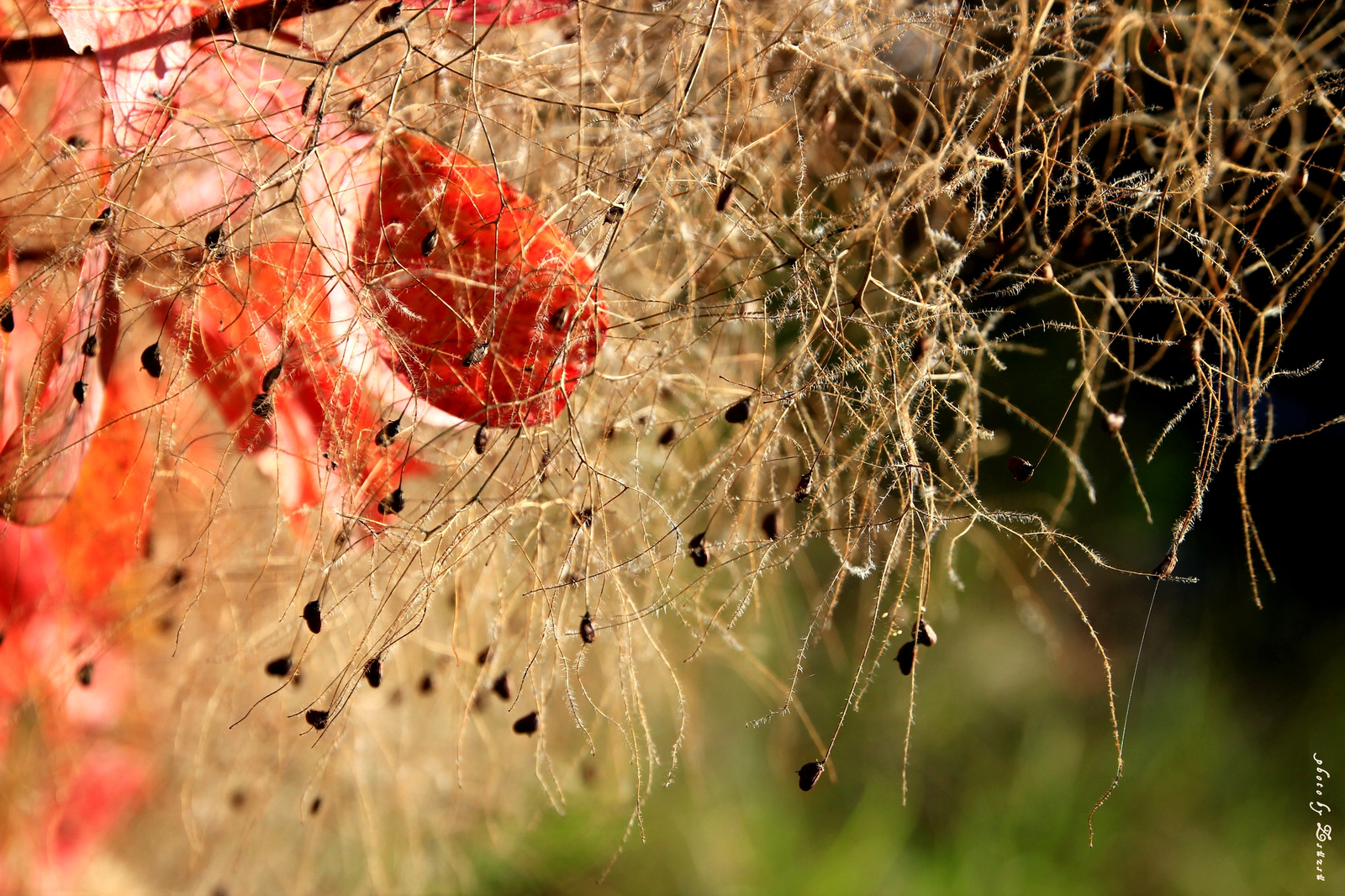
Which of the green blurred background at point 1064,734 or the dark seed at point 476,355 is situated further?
the green blurred background at point 1064,734

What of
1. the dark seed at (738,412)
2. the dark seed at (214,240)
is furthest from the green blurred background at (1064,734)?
the dark seed at (214,240)

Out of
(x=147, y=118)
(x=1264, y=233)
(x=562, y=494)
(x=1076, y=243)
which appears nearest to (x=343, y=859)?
(x=562, y=494)

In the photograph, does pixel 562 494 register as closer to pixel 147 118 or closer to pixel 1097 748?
pixel 147 118

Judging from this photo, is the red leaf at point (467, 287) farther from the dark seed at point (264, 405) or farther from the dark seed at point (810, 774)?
the dark seed at point (810, 774)

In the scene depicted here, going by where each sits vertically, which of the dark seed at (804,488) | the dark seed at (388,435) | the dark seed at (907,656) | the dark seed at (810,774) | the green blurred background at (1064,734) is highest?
the dark seed at (388,435)

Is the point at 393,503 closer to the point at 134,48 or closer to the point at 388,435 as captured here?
the point at 388,435

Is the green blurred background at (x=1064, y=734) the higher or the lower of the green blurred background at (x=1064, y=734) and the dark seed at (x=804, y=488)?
the lower

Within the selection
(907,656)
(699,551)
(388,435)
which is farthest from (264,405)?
(907,656)

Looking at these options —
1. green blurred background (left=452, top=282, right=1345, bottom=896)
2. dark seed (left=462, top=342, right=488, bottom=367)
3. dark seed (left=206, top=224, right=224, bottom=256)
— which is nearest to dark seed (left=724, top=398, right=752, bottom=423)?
dark seed (left=462, top=342, right=488, bottom=367)

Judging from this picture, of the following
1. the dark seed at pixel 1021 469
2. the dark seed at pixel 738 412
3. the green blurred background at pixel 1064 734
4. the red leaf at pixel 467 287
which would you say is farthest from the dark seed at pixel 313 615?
the green blurred background at pixel 1064 734
